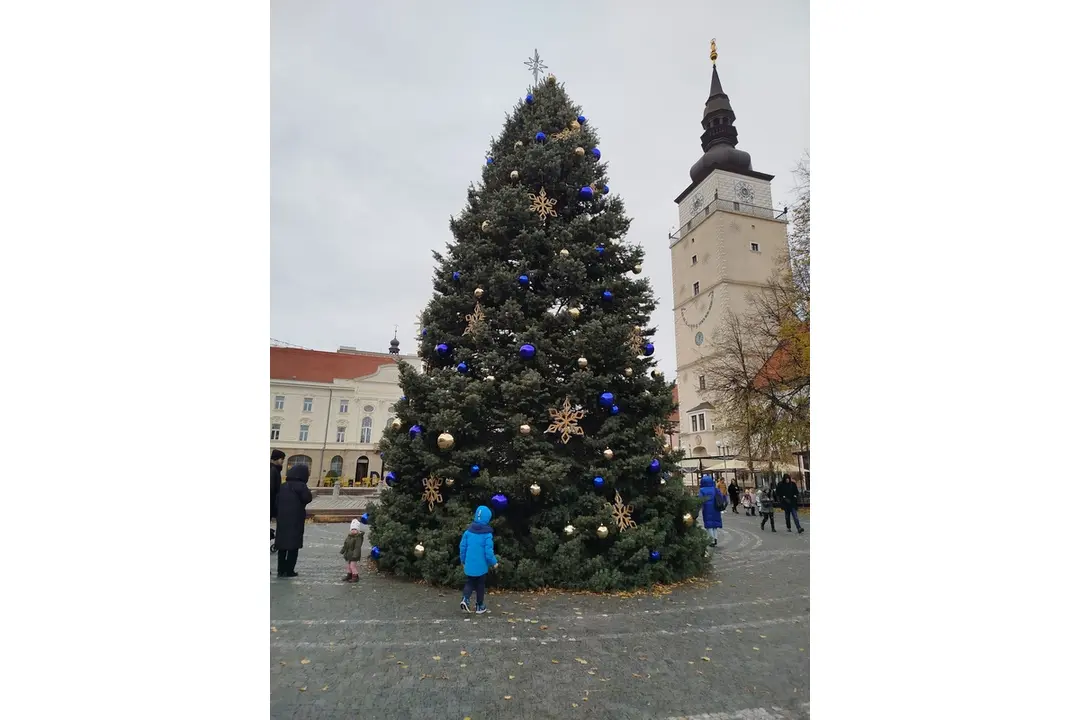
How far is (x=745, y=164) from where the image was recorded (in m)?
3.63

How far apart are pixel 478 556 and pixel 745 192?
165 inches

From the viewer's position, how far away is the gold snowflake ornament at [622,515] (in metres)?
6.42

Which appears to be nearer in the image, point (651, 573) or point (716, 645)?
point (716, 645)

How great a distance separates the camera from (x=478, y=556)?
504cm

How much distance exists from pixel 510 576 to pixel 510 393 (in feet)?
7.06

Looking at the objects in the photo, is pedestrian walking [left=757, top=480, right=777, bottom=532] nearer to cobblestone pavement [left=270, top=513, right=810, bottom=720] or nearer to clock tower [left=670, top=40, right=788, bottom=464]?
cobblestone pavement [left=270, top=513, right=810, bottom=720]

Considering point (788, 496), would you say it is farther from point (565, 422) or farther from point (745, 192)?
point (745, 192)

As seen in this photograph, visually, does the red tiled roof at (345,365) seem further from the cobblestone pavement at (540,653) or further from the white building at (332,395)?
the cobblestone pavement at (540,653)

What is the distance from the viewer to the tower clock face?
14.8 ft

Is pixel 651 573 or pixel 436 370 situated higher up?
pixel 436 370

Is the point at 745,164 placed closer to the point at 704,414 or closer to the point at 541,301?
the point at 541,301

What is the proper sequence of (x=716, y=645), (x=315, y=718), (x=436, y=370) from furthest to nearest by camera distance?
(x=436, y=370), (x=716, y=645), (x=315, y=718)
